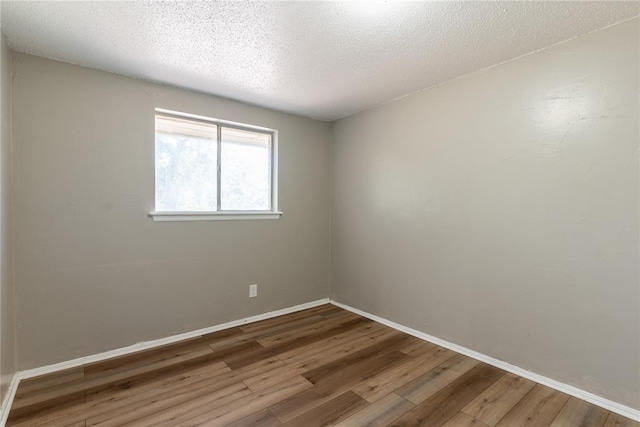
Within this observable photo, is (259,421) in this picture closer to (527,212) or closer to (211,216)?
(211,216)

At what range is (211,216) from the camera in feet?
9.33

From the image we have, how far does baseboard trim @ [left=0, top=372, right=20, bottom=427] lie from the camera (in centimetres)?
162

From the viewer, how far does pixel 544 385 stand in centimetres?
201

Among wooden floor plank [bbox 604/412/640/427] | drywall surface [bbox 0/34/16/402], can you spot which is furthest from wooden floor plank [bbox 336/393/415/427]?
drywall surface [bbox 0/34/16/402]

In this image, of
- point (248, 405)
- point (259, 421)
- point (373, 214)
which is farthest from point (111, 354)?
point (373, 214)

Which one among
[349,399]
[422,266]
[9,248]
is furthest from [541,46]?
[9,248]

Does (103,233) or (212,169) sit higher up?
(212,169)

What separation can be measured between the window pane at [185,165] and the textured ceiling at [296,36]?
0.43 m

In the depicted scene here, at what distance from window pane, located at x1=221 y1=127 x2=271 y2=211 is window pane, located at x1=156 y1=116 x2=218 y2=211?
0.12 meters

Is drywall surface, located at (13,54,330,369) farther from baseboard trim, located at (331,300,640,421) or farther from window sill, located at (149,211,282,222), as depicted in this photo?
baseboard trim, located at (331,300,640,421)

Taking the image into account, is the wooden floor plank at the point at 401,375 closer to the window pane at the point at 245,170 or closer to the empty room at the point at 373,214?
the empty room at the point at 373,214

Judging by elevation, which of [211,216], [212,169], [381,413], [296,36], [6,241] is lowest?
[381,413]

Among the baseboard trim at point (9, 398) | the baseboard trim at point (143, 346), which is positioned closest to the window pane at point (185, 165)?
the baseboard trim at point (143, 346)

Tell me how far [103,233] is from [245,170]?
4.56ft
